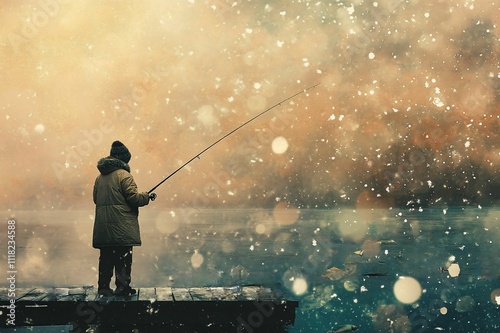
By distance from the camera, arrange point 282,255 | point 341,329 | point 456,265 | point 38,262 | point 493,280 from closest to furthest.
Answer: point 341,329, point 493,280, point 456,265, point 38,262, point 282,255

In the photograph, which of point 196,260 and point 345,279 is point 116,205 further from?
point 196,260

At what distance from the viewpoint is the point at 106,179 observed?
8391 millimetres

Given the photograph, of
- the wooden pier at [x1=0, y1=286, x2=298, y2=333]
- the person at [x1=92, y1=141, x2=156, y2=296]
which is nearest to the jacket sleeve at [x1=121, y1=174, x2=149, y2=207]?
the person at [x1=92, y1=141, x2=156, y2=296]

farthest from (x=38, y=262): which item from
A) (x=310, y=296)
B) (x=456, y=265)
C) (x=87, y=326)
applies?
(x=87, y=326)

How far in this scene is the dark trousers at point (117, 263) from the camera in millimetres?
8445

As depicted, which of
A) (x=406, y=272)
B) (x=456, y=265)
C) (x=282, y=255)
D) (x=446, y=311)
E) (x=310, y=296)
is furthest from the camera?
(x=282, y=255)

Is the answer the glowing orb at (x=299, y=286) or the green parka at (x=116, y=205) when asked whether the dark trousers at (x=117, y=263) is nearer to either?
the green parka at (x=116, y=205)

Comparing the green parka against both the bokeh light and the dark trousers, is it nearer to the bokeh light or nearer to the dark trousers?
the dark trousers

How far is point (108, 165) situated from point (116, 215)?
30.0 inches

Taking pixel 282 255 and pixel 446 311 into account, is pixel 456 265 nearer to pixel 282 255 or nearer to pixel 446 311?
pixel 282 255

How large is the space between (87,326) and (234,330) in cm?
224

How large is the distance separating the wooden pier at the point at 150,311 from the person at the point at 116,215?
0.40 metres

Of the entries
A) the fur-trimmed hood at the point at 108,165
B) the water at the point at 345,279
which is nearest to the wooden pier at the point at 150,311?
the fur-trimmed hood at the point at 108,165

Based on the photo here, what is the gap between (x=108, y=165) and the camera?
8.34 metres
